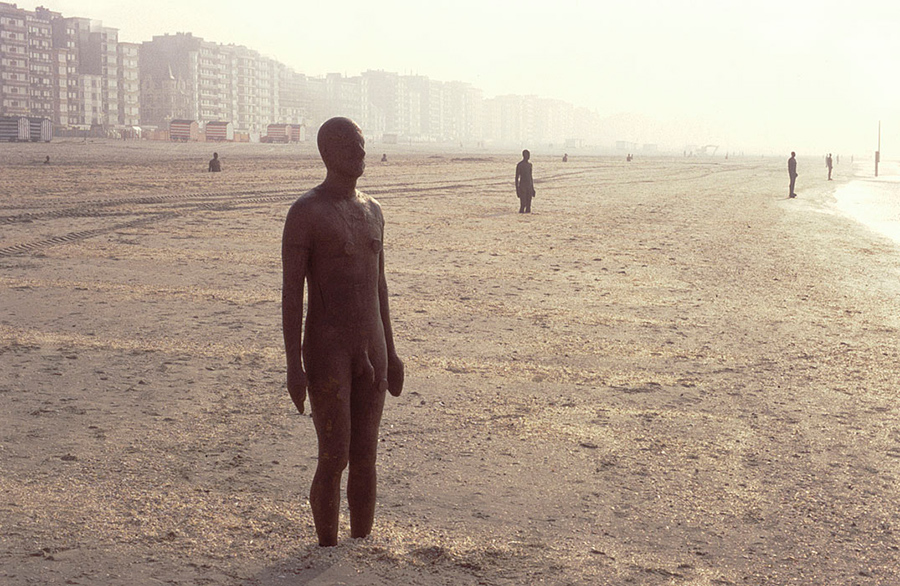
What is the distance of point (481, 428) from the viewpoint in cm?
553

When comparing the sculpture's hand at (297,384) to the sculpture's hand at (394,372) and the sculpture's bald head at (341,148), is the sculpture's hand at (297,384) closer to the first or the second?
the sculpture's hand at (394,372)

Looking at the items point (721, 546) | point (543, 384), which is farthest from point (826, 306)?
point (721, 546)

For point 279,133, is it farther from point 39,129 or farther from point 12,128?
point 12,128

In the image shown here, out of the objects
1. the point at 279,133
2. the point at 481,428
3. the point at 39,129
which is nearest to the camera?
the point at 481,428

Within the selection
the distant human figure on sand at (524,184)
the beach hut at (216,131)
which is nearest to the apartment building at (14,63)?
the beach hut at (216,131)

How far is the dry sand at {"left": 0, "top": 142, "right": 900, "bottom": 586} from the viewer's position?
3807 millimetres

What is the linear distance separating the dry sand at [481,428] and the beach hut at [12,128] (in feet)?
196

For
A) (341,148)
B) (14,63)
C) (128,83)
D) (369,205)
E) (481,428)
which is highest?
(14,63)

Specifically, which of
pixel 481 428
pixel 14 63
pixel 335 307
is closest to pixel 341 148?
pixel 335 307

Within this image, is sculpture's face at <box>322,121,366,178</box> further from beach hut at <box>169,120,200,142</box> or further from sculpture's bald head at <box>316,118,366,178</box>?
beach hut at <box>169,120,200,142</box>

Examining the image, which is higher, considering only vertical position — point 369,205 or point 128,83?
point 128,83

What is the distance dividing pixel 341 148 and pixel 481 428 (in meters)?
2.52

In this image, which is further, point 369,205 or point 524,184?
point 524,184

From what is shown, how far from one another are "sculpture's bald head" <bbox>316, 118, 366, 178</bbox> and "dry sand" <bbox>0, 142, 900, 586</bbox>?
165 centimetres
